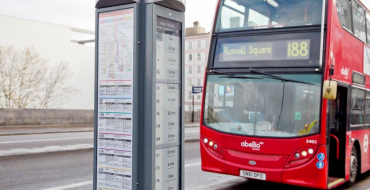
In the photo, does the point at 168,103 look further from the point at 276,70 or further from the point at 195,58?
the point at 195,58

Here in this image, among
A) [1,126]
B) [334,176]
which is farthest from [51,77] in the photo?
[334,176]

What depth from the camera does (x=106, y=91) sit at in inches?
175

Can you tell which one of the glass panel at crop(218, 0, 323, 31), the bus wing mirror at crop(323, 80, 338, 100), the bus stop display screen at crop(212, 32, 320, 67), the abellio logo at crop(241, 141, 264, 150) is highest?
the glass panel at crop(218, 0, 323, 31)

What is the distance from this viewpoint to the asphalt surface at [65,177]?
28.7 feet

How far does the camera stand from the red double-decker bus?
8.05 metres

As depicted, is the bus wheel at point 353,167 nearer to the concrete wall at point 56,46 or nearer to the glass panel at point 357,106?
the glass panel at point 357,106

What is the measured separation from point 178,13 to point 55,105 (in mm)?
43211

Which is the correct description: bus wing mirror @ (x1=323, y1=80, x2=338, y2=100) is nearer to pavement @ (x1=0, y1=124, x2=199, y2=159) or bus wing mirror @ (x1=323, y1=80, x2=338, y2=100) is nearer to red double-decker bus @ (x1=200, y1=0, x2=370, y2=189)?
red double-decker bus @ (x1=200, y1=0, x2=370, y2=189)

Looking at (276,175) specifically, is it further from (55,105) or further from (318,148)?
(55,105)

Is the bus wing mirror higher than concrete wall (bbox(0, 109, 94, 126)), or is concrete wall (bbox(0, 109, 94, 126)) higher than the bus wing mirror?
the bus wing mirror

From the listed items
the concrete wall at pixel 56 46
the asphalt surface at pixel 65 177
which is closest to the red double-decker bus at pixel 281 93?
the asphalt surface at pixel 65 177

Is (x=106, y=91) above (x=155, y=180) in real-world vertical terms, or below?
above

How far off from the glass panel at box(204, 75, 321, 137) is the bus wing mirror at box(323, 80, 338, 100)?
32 cm

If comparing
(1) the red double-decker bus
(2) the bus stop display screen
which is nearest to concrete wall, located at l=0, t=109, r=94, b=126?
(1) the red double-decker bus
